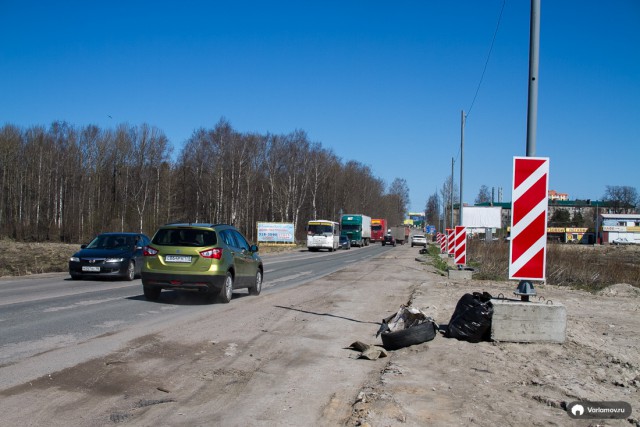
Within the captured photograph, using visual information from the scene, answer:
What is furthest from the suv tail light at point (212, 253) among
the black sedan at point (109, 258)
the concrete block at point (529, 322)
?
the concrete block at point (529, 322)

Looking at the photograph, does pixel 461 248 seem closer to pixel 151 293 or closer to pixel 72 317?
pixel 151 293

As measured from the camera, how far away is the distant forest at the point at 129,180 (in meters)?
61.6

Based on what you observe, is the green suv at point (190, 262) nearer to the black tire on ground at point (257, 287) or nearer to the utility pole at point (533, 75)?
the black tire on ground at point (257, 287)

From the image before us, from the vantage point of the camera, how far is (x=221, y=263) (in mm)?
12734

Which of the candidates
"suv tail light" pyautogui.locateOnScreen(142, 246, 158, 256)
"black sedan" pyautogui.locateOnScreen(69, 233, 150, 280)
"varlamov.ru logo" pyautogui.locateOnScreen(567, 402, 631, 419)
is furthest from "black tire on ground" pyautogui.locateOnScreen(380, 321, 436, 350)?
"black sedan" pyautogui.locateOnScreen(69, 233, 150, 280)

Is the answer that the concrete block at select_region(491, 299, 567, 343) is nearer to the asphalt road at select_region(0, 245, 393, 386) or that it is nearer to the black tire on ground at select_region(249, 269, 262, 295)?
the asphalt road at select_region(0, 245, 393, 386)

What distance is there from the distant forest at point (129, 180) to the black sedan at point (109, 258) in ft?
133

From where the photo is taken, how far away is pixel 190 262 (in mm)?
12500

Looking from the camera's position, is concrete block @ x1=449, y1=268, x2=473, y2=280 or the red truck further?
the red truck

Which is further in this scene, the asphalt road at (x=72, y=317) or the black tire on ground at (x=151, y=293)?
the black tire on ground at (x=151, y=293)

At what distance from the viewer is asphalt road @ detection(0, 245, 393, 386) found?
709cm

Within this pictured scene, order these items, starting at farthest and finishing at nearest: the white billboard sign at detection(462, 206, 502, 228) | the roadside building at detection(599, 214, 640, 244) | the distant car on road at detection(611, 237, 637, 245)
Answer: the roadside building at detection(599, 214, 640, 244) → the distant car on road at detection(611, 237, 637, 245) → the white billboard sign at detection(462, 206, 502, 228)

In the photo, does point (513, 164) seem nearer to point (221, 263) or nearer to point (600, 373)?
point (600, 373)

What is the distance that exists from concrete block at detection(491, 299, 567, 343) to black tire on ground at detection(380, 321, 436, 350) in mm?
981
